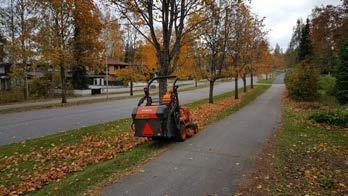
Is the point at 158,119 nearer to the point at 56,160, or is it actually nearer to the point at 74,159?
the point at 74,159

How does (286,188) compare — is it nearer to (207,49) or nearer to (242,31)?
(207,49)

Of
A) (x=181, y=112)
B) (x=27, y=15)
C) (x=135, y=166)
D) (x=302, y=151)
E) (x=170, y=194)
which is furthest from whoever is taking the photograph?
(x=27, y=15)

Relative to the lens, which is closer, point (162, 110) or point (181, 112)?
point (162, 110)

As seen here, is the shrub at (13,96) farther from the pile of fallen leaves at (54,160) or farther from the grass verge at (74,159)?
the pile of fallen leaves at (54,160)

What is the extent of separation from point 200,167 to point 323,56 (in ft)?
156

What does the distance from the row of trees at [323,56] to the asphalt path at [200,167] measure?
1459 cm

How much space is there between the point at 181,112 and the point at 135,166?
3506mm

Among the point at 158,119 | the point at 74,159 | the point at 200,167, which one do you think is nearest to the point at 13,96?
the point at 74,159

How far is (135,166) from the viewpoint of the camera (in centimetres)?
768

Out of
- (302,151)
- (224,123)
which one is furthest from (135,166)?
(224,123)

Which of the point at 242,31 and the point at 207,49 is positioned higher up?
the point at 242,31

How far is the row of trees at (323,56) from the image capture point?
2355cm

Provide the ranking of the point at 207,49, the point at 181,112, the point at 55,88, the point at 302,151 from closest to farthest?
1. the point at 302,151
2. the point at 181,112
3. the point at 207,49
4. the point at 55,88

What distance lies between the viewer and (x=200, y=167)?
7473mm
